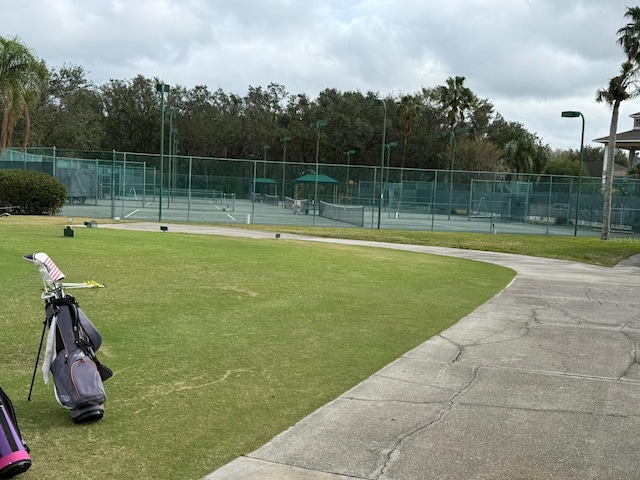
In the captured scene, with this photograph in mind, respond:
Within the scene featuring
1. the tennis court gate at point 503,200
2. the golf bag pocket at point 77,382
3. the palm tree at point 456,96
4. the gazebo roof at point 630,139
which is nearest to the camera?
the golf bag pocket at point 77,382

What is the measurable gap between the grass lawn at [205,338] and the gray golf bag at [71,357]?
170mm

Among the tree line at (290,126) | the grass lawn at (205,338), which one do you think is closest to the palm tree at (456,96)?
the tree line at (290,126)

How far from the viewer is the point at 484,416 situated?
529cm

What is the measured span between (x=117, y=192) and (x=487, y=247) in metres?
27.8

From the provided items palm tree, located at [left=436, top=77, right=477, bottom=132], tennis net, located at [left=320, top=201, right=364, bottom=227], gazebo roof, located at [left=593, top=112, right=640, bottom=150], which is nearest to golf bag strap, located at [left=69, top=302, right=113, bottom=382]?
tennis net, located at [left=320, top=201, right=364, bottom=227]

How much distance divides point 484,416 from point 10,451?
3.37m

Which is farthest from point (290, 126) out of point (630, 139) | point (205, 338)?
point (205, 338)

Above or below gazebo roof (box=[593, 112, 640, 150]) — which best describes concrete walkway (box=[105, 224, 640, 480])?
below

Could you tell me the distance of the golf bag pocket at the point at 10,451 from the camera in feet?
12.1

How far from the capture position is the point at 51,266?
16.1ft

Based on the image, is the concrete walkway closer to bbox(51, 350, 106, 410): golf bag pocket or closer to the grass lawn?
the grass lawn

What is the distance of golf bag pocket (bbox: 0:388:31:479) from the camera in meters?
3.70

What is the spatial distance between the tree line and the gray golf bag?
64821mm

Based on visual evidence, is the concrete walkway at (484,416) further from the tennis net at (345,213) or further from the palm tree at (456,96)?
the palm tree at (456,96)
